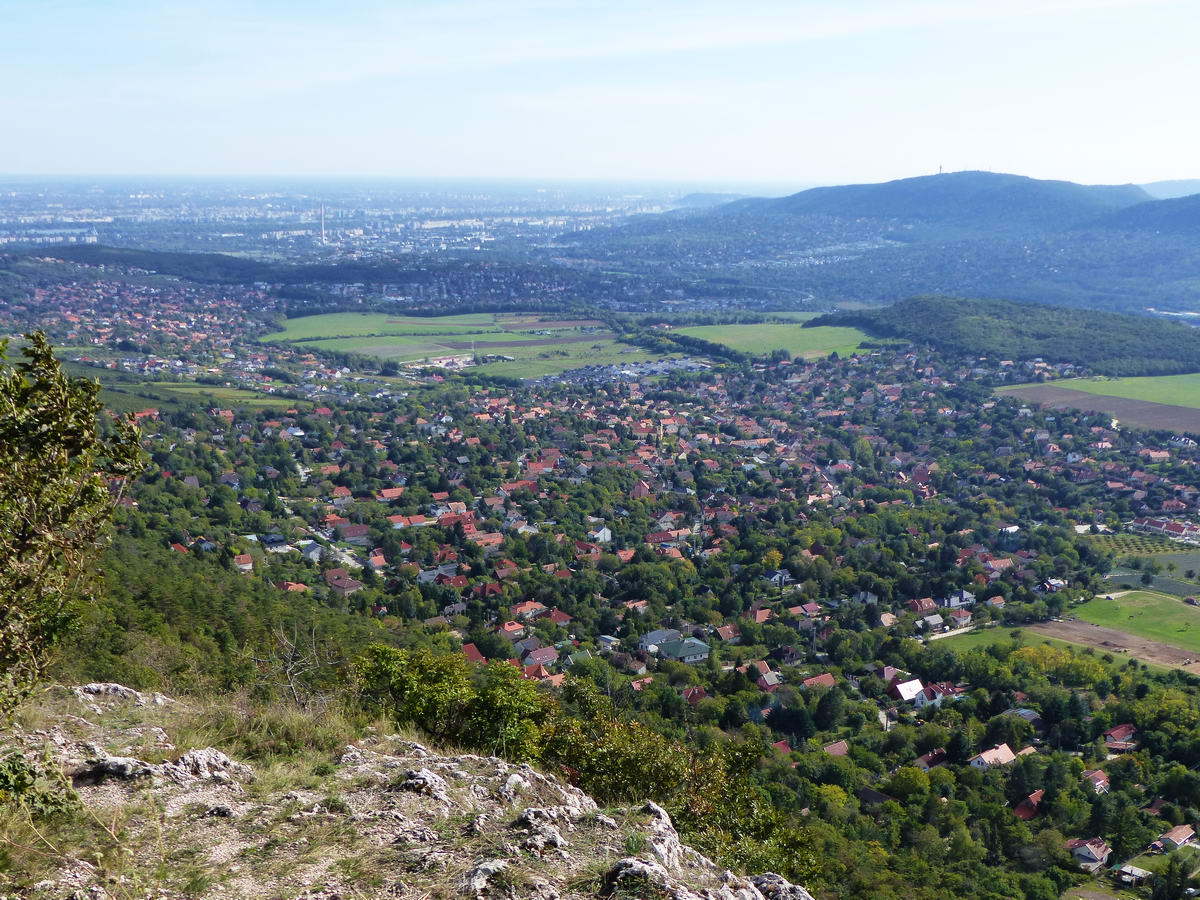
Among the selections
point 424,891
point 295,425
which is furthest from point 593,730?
point 295,425

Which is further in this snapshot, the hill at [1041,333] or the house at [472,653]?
the hill at [1041,333]

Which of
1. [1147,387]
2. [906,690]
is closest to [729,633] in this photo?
[906,690]

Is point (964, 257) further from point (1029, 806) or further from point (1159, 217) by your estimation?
point (1029, 806)

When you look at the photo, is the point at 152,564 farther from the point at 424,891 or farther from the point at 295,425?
the point at 295,425

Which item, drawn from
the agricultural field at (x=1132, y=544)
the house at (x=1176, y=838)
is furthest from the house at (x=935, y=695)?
the agricultural field at (x=1132, y=544)

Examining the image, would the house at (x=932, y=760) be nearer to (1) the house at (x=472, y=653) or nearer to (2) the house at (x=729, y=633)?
(2) the house at (x=729, y=633)
